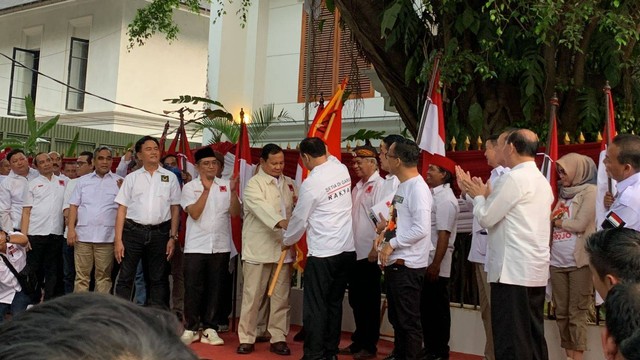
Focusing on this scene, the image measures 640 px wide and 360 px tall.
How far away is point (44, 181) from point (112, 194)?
1.38m

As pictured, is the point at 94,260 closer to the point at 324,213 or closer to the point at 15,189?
the point at 15,189

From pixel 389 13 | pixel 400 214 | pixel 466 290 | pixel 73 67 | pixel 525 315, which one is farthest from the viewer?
pixel 73 67

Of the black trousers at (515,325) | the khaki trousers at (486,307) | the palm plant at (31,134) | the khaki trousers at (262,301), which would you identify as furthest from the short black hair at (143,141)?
the palm plant at (31,134)

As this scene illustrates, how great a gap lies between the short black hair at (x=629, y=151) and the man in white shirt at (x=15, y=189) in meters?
6.28

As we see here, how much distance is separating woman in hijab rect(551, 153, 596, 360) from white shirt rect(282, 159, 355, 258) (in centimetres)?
166

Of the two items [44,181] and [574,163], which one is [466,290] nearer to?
[574,163]

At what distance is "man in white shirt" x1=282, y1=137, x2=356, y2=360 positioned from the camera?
20.3 ft

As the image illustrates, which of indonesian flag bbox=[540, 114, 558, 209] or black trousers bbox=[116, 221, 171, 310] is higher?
indonesian flag bbox=[540, 114, 558, 209]

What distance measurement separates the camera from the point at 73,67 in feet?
74.8

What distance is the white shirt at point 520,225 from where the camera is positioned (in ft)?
16.0

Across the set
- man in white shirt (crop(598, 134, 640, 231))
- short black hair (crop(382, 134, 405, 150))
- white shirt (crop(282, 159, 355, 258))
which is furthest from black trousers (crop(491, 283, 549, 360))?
white shirt (crop(282, 159, 355, 258))

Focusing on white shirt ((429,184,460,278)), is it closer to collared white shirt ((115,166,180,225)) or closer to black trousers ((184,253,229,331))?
black trousers ((184,253,229,331))

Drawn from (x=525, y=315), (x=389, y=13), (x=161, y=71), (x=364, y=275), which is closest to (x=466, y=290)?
(x=364, y=275)

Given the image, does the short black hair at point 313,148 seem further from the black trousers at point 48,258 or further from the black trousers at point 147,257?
the black trousers at point 48,258
